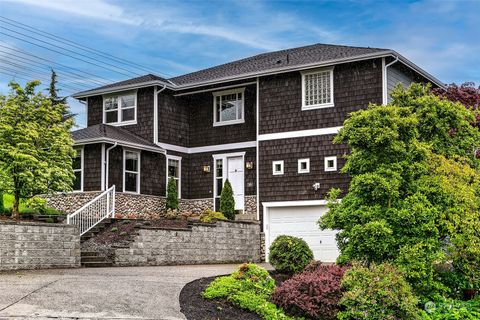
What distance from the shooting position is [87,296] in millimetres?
11562

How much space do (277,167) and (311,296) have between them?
39.4 ft

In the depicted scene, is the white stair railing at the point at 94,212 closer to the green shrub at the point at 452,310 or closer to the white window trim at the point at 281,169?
the white window trim at the point at 281,169

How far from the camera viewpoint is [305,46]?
28.2m

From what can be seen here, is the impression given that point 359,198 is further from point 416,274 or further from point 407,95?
point 407,95

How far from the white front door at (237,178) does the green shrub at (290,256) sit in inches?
372

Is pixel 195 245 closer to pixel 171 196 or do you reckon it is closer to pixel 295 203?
pixel 295 203

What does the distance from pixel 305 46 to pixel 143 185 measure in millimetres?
9280

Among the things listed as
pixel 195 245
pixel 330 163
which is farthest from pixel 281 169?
pixel 195 245

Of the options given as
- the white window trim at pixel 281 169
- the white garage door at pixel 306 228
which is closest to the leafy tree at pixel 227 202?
the white garage door at pixel 306 228

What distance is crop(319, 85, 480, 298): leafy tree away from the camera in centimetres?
1339

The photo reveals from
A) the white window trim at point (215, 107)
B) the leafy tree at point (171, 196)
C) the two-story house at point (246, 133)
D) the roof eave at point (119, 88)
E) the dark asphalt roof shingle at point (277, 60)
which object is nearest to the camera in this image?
the two-story house at point (246, 133)

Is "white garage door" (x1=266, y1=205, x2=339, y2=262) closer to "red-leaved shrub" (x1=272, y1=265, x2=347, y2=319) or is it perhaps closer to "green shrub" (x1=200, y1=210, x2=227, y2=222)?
"green shrub" (x1=200, y1=210, x2=227, y2=222)

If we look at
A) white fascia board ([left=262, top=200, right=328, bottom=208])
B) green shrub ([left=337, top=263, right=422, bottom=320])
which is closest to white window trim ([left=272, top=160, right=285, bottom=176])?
white fascia board ([left=262, top=200, right=328, bottom=208])

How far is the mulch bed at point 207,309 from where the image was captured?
1123cm
